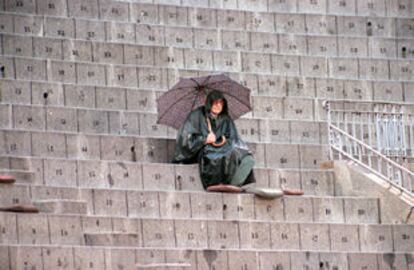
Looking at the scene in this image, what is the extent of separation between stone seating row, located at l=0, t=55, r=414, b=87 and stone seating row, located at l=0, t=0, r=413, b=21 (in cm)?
157

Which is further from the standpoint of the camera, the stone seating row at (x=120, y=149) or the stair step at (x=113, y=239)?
the stone seating row at (x=120, y=149)

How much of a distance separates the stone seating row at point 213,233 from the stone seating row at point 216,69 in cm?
437

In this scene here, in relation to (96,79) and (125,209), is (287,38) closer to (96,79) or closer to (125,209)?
(96,79)

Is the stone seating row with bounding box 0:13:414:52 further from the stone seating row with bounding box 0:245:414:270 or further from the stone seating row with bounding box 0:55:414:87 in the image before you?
the stone seating row with bounding box 0:245:414:270

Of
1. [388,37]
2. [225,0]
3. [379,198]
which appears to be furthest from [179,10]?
[379,198]

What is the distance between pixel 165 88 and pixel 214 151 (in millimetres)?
2589

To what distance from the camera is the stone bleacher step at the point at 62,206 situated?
2547 centimetres

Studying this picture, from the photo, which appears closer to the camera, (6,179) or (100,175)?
(6,179)

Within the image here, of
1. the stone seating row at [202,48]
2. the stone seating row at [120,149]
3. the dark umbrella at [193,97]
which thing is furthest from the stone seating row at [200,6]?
the stone seating row at [120,149]

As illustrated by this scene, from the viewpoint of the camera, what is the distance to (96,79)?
96.7 feet

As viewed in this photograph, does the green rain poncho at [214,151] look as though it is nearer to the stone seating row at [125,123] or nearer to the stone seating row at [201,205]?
the stone seating row at [201,205]

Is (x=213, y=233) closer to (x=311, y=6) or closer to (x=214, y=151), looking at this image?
(x=214, y=151)

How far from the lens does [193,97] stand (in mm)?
28094

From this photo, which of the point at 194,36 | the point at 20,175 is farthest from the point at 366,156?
the point at 20,175
